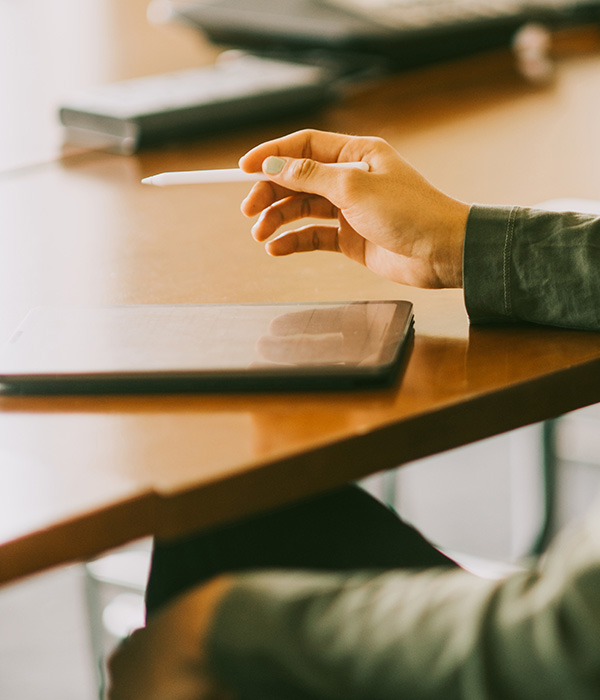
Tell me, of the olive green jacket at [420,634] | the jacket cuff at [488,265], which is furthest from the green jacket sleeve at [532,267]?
the olive green jacket at [420,634]

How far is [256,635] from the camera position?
0.50 meters

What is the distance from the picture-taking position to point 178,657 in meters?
0.53

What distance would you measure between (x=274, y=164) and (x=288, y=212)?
0.29 feet

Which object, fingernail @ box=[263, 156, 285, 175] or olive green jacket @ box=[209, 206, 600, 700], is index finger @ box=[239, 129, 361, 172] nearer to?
fingernail @ box=[263, 156, 285, 175]

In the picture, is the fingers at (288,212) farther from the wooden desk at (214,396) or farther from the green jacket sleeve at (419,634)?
the green jacket sleeve at (419,634)

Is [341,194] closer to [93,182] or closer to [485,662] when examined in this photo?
[485,662]

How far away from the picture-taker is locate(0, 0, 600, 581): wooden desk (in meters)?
0.51

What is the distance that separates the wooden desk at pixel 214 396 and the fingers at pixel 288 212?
42 millimetres

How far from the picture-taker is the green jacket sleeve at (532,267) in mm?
687

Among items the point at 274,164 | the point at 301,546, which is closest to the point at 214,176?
the point at 274,164

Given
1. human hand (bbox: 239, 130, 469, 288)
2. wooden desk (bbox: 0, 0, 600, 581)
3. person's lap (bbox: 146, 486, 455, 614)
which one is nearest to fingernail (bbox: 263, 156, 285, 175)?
human hand (bbox: 239, 130, 469, 288)

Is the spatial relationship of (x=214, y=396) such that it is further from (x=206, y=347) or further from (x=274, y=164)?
(x=274, y=164)

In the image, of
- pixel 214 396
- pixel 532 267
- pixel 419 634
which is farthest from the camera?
pixel 532 267

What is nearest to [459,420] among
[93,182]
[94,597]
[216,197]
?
[216,197]
